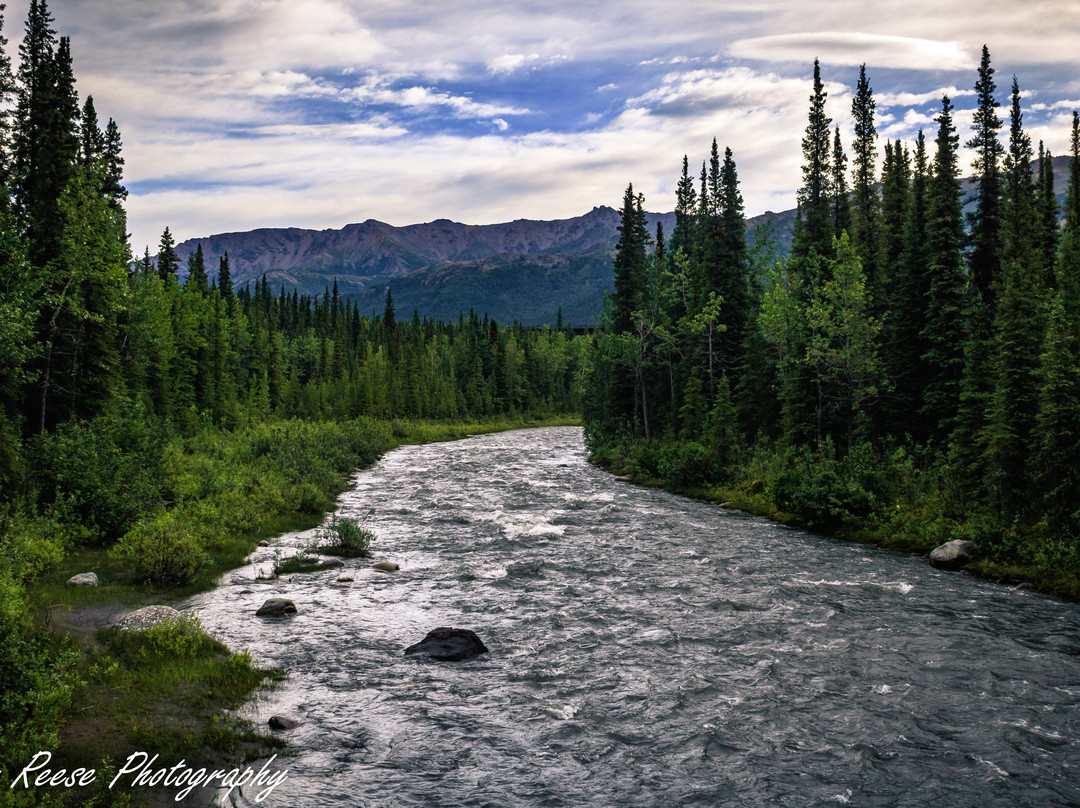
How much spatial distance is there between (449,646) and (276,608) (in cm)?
559

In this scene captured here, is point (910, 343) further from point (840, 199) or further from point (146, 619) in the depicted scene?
point (146, 619)

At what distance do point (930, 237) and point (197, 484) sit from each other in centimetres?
4084

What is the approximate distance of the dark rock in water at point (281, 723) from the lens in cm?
1108

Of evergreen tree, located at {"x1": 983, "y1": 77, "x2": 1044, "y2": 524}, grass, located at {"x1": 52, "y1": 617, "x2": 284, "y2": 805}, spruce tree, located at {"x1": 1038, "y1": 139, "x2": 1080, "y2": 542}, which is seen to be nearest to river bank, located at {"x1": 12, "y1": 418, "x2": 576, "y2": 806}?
grass, located at {"x1": 52, "y1": 617, "x2": 284, "y2": 805}

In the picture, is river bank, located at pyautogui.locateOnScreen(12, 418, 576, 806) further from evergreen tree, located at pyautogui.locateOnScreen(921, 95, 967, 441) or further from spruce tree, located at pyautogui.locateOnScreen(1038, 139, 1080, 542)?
evergreen tree, located at pyautogui.locateOnScreen(921, 95, 967, 441)

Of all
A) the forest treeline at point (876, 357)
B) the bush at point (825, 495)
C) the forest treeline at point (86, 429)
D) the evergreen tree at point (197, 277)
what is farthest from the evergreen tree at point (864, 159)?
the evergreen tree at point (197, 277)

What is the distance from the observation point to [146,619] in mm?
14406

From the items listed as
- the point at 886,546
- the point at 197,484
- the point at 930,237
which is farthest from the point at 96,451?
the point at 930,237

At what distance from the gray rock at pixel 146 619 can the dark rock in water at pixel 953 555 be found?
75.8ft

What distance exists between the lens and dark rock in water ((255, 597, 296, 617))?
17250 millimetres

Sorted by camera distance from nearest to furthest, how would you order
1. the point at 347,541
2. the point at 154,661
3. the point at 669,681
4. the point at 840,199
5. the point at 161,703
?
the point at 161,703 → the point at 154,661 → the point at 669,681 → the point at 347,541 → the point at 840,199

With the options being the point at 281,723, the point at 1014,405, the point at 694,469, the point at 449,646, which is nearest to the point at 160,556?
the point at 449,646

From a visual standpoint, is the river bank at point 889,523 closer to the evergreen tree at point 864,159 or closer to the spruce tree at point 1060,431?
the spruce tree at point 1060,431

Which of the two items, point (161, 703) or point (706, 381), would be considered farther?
point (706, 381)
